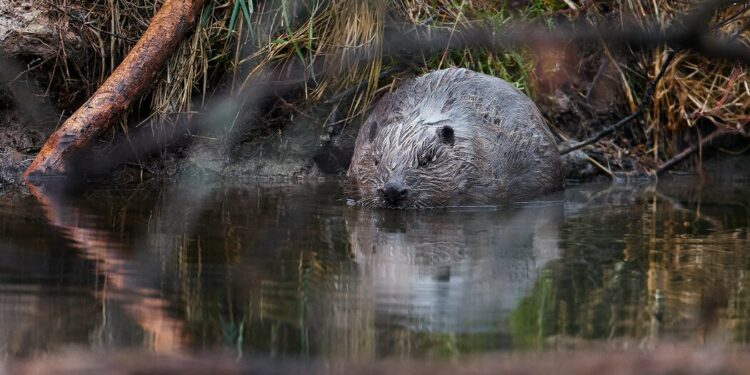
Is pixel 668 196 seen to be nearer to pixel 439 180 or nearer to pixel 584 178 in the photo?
pixel 584 178

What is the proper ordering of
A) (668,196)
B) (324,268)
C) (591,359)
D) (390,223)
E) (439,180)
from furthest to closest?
(668,196)
(439,180)
(390,223)
(324,268)
(591,359)

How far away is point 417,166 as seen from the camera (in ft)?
19.5

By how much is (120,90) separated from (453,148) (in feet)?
7.14

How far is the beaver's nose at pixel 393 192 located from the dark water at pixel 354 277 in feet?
0.31

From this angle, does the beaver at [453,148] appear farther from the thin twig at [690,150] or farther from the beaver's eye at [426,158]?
the thin twig at [690,150]

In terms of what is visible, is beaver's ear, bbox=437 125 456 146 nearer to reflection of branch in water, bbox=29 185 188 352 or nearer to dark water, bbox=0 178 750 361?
dark water, bbox=0 178 750 361

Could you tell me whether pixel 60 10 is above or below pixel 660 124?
above

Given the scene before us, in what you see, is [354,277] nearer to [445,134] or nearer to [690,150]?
[445,134]

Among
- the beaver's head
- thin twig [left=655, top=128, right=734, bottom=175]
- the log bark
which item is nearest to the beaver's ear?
the beaver's head

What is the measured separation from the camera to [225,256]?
396 centimetres

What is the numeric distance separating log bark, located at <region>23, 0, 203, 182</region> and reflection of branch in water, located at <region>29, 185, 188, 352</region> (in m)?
1.01

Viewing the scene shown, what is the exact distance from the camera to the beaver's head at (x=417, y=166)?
5.86 metres

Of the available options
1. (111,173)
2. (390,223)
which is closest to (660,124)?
(390,223)

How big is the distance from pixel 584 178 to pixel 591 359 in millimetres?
5972
